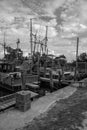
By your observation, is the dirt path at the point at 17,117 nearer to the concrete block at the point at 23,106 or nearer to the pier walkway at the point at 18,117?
the pier walkway at the point at 18,117

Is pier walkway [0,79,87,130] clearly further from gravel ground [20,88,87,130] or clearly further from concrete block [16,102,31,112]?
gravel ground [20,88,87,130]

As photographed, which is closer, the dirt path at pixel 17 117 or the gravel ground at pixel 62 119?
the gravel ground at pixel 62 119

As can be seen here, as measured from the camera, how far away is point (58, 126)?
4059 millimetres

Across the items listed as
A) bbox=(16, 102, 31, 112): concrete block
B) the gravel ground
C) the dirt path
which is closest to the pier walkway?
the dirt path

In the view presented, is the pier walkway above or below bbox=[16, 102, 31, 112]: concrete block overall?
below

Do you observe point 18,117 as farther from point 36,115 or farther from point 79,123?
point 79,123

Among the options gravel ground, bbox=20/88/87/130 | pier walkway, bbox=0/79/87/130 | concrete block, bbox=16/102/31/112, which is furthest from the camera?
concrete block, bbox=16/102/31/112

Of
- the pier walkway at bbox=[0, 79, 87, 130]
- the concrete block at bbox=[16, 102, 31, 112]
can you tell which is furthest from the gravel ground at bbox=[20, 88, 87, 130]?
the concrete block at bbox=[16, 102, 31, 112]

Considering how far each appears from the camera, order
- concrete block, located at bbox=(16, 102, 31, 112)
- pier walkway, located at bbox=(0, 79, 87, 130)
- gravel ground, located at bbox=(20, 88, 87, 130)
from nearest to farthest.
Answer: gravel ground, located at bbox=(20, 88, 87, 130), pier walkway, located at bbox=(0, 79, 87, 130), concrete block, located at bbox=(16, 102, 31, 112)

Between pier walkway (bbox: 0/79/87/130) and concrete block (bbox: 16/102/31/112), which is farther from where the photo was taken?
concrete block (bbox: 16/102/31/112)

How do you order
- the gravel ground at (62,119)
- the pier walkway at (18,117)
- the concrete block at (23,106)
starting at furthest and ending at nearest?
1. the concrete block at (23,106)
2. the pier walkway at (18,117)
3. the gravel ground at (62,119)

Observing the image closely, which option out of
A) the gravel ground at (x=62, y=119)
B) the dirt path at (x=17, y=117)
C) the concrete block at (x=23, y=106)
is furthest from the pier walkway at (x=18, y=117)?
the gravel ground at (x=62, y=119)

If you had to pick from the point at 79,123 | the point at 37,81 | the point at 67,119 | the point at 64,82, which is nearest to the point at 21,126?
the point at 67,119

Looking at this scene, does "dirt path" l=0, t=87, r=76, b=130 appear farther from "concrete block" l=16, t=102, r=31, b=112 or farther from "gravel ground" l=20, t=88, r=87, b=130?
"gravel ground" l=20, t=88, r=87, b=130
